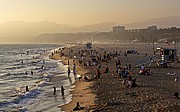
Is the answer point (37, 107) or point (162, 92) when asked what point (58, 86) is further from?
point (162, 92)

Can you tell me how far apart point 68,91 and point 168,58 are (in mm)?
14210

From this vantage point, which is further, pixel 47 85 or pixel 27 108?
pixel 47 85

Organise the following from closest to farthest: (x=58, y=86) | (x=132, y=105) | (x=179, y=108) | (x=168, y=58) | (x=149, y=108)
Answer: (x=179, y=108) < (x=149, y=108) < (x=132, y=105) < (x=58, y=86) < (x=168, y=58)

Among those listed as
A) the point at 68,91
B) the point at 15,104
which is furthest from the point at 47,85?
the point at 15,104

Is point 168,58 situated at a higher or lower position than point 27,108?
higher

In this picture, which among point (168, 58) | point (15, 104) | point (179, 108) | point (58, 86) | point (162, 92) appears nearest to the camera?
point (179, 108)

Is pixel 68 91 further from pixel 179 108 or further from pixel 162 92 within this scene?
pixel 179 108

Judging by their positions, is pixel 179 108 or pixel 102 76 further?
pixel 102 76

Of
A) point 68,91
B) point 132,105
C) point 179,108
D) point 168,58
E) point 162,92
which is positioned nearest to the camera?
point 179,108

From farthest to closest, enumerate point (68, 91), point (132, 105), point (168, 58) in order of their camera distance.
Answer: point (168, 58) < point (68, 91) < point (132, 105)

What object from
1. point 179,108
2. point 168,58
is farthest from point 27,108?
point 168,58

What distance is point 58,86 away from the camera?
30.3m

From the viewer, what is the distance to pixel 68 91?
26781mm

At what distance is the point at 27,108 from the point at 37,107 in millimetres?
722
